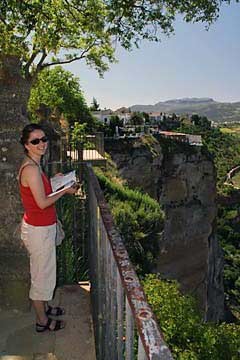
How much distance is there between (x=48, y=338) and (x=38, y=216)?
3.25ft

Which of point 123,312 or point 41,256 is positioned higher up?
point 123,312

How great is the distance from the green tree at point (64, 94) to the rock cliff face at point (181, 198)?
293 centimetres

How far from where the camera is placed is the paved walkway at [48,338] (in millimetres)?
3184

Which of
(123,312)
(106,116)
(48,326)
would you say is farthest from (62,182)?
(106,116)

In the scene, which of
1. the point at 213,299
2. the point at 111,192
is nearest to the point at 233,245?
the point at 213,299

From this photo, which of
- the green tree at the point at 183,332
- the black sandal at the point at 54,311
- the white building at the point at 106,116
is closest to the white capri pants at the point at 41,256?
the black sandal at the point at 54,311

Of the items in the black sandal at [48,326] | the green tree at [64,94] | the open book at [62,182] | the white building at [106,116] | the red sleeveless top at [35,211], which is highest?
the green tree at [64,94]

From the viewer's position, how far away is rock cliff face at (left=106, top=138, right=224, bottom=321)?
2233cm

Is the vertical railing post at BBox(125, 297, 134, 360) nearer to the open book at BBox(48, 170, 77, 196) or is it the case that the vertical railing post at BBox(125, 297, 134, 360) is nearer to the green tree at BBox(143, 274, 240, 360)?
the open book at BBox(48, 170, 77, 196)

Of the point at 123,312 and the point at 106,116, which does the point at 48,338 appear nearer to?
the point at 123,312

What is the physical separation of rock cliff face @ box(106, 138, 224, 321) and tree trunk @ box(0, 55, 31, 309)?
1778 cm

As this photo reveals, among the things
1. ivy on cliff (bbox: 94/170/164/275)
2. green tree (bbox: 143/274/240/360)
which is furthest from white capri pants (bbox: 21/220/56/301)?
ivy on cliff (bbox: 94/170/164/275)

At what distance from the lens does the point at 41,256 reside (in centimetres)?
329

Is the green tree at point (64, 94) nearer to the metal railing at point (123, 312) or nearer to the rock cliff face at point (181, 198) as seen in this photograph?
the rock cliff face at point (181, 198)
